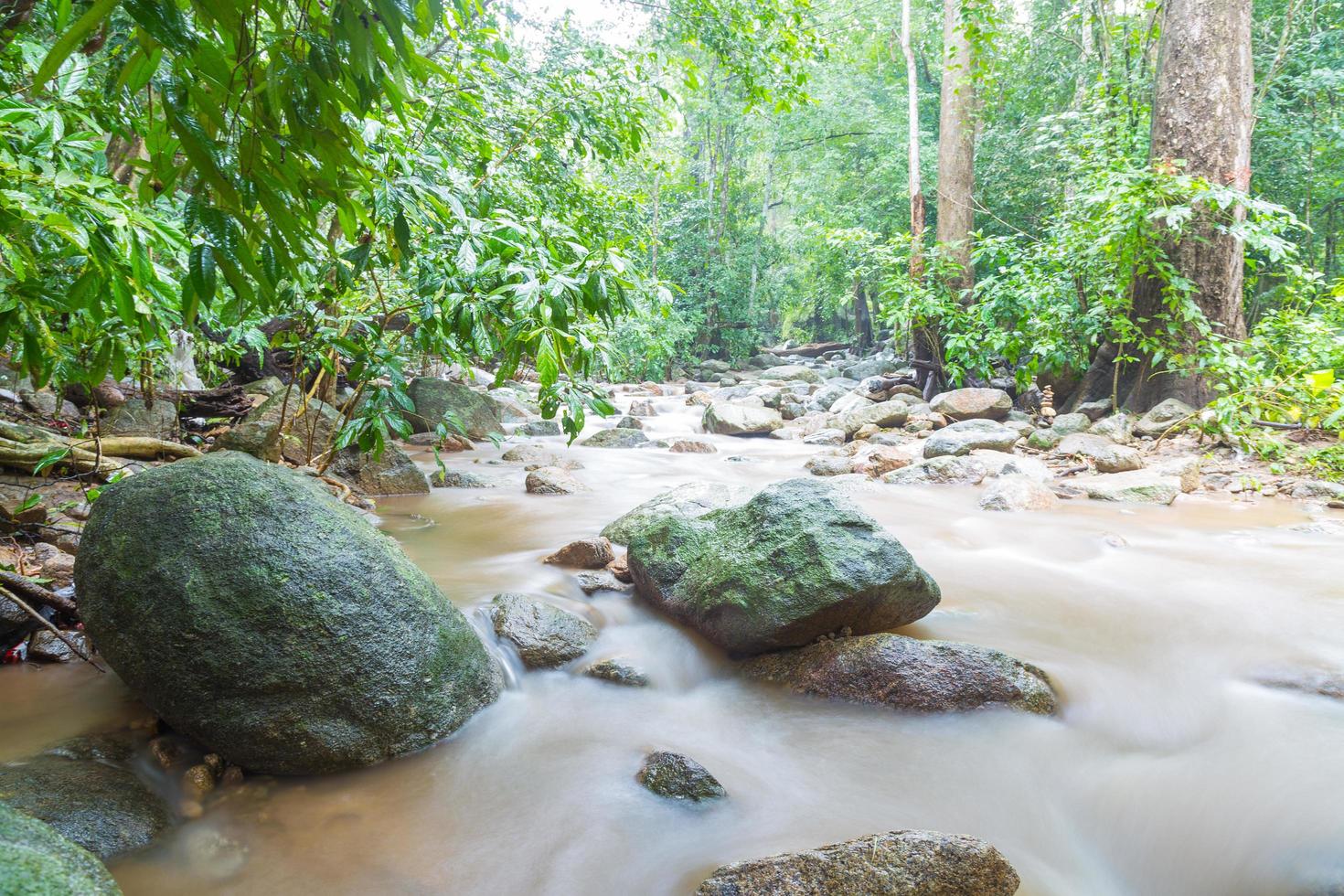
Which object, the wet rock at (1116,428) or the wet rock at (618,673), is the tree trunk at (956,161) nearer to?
the wet rock at (1116,428)

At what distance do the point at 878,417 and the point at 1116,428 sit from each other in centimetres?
309

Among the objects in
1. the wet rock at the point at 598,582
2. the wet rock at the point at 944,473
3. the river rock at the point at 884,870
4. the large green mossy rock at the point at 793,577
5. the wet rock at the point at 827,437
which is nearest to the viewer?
the river rock at the point at 884,870

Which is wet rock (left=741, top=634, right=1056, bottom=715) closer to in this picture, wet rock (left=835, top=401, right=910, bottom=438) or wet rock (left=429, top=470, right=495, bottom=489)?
wet rock (left=429, top=470, right=495, bottom=489)

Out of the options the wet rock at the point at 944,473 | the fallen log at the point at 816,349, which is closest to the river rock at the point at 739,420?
the wet rock at the point at 944,473

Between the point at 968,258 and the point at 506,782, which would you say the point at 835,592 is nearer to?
the point at 506,782

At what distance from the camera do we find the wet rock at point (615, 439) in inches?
389

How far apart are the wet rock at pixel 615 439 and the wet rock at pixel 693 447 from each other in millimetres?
635

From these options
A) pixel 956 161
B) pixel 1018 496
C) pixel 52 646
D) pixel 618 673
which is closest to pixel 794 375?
pixel 956 161

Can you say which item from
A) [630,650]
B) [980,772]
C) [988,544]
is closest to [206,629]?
[630,650]

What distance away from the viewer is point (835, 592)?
9.08 ft

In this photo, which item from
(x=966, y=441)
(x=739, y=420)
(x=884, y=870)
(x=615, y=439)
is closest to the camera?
(x=884, y=870)

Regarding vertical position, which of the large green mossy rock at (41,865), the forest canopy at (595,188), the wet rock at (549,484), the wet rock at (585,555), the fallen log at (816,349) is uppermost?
the forest canopy at (595,188)

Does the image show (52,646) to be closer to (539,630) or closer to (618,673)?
(539,630)

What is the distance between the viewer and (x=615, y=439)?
9.96 m
